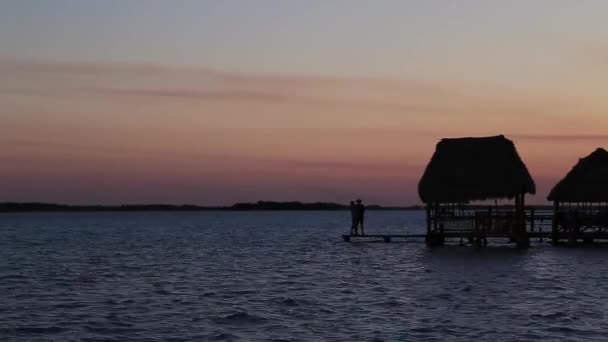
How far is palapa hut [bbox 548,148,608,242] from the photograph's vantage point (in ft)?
120

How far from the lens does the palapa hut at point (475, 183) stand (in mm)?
37062

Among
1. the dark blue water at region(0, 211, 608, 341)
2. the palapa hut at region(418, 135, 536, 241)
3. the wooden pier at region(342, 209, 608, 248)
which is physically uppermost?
the palapa hut at region(418, 135, 536, 241)

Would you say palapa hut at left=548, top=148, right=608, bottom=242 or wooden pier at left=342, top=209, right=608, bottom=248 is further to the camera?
wooden pier at left=342, top=209, right=608, bottom=248

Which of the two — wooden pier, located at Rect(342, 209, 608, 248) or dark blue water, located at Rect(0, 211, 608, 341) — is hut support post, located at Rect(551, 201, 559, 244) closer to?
wooden pier, located at Rect(342, 209, 608, 248)

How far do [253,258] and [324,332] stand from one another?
21.3 meters

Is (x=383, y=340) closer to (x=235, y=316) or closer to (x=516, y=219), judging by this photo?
(x=235, y=316)

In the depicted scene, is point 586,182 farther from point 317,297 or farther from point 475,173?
point 317,297

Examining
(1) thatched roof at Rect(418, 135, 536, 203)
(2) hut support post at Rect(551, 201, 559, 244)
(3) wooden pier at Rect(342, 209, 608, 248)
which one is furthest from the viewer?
(2) hut support post at Rect(551, 201, 559, 244)

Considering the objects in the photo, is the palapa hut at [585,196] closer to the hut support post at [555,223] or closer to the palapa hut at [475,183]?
the hut support post at [555,223]

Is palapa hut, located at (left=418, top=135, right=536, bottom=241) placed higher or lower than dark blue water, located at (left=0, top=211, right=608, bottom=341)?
higher

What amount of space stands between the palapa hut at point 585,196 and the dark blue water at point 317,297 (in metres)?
1.26

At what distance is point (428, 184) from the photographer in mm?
38188

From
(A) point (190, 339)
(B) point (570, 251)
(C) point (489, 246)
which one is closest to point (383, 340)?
(A) point (190, 339)

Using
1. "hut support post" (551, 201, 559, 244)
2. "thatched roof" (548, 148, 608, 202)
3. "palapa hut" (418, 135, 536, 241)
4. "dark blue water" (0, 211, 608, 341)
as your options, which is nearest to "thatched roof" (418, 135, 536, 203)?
"palapa hut" (418, 135, 536, 241)
